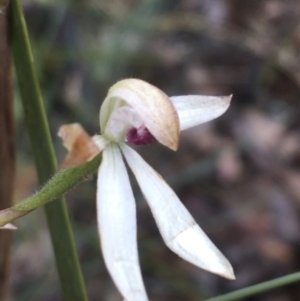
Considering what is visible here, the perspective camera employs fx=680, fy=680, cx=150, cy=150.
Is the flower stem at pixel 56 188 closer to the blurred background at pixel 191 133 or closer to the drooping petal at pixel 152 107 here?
the drooping petal at pixel 152 107

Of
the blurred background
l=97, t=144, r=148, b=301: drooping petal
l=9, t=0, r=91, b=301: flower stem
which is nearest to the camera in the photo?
l=97, t=144, r=148, b=301: drooping petal

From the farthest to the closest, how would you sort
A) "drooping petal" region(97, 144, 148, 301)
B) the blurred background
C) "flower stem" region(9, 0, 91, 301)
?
the blurred background < "flower stem" region(9, 0, 91, 301) < "drooping petal" region(97, 144, 148, 301)

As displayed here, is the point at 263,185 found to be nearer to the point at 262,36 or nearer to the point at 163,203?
the point at 262,36

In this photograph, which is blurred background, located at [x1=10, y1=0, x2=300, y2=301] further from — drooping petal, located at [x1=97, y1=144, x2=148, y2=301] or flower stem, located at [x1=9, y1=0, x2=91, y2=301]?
drooping petal, located at [x1=97, y1=144, x2=148, y2=301]

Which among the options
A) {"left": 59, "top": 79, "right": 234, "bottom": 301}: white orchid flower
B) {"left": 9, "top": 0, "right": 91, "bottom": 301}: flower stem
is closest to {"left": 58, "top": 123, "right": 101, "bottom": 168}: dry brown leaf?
{"left": 59, "top": 79, "right": 234, "bottom": 301}: white orchid flower

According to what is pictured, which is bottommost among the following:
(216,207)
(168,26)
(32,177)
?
(216,207)

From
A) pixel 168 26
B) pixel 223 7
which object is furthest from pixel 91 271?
pixel 223 7
